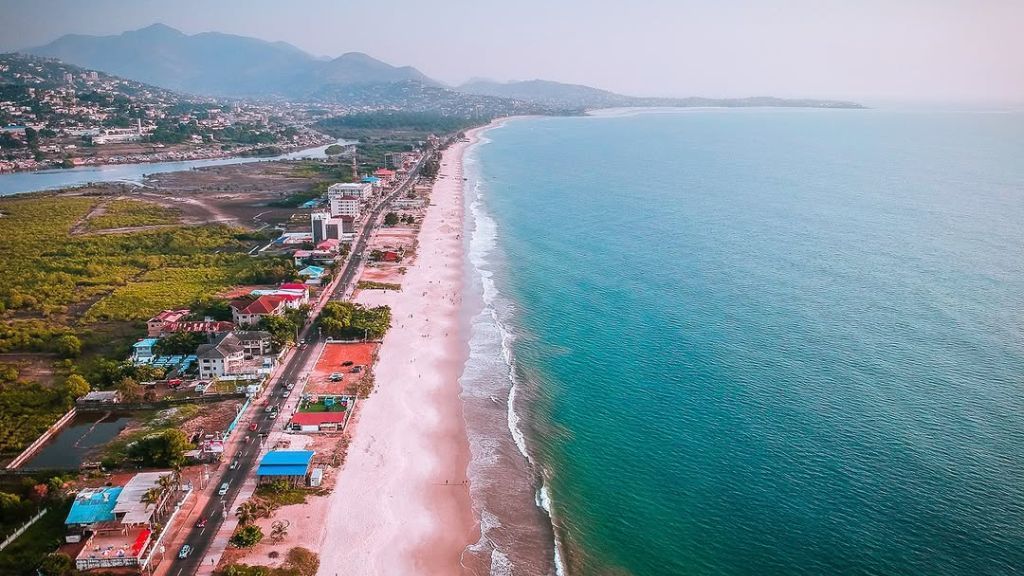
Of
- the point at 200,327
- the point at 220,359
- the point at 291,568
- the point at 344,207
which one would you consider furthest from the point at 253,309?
the point at 344,207

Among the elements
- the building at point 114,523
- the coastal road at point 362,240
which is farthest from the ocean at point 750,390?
the building at point 114,523

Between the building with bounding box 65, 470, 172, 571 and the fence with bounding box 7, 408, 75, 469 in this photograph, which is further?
the fence with bounding box 7, 408, 75, 469

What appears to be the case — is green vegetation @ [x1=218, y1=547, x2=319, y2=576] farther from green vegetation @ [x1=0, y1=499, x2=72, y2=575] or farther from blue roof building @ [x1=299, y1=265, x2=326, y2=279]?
blue roof building @ [x1=299, y1=265, x2=326, y2=279]

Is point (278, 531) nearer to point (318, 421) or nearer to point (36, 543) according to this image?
point (318, 421)

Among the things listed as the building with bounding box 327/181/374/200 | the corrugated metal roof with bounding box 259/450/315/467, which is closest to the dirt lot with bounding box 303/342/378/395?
the corrugated metal roof with bounding box 259/450/315/467

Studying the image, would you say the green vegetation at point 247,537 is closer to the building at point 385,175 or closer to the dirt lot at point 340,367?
the dirt lot at point 340,367

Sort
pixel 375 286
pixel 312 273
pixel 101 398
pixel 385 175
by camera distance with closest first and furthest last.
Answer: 1. pixel 101 398
2. pixel 375 286
3. pixel 312 273
4. pixel 385 175

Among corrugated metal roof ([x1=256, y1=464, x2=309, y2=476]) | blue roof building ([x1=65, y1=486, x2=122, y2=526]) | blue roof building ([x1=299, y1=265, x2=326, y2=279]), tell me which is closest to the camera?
blue roof building ([x1=65, y1=486, x2=122, y2=526])
